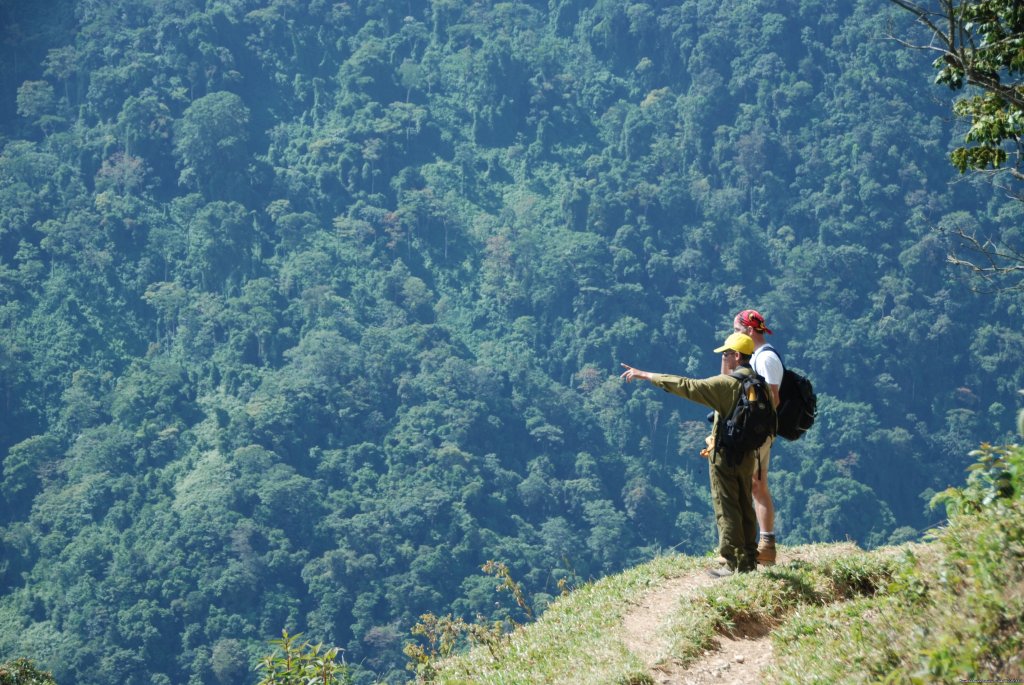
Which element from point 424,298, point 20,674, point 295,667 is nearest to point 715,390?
point 295,667

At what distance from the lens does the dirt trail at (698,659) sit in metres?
6.33

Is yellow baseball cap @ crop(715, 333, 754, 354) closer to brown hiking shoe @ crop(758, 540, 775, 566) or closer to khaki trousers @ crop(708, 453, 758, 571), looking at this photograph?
khaki trousers @ crop(708, 453, 758, 571)

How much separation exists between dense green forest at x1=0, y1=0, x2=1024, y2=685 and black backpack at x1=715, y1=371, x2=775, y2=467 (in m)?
58.9

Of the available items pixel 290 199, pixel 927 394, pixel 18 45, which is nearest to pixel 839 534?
pixel 927 394

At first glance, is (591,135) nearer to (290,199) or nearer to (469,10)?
(469,10)

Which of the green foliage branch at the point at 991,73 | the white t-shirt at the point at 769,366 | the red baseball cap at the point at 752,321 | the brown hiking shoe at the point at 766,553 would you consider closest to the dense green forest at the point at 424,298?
the green foliage branch at the point at 991,73

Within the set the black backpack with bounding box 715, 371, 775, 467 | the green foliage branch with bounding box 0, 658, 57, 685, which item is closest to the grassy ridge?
the black backpack with bounding box 715, 371, 775, 467

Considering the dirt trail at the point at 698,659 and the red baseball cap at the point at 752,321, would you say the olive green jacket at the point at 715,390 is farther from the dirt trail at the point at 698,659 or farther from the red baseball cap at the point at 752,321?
the dirt trail at the point at 698,659

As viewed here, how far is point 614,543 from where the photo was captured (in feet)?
267

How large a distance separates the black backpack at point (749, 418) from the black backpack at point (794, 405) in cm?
30

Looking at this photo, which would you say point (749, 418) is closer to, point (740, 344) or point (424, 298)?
point (740, 344)

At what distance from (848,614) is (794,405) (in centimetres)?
167

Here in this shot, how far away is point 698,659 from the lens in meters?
6.53

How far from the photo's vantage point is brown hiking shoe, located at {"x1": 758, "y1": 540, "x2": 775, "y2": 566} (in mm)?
7758
